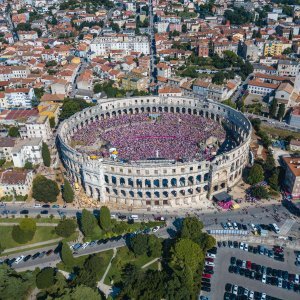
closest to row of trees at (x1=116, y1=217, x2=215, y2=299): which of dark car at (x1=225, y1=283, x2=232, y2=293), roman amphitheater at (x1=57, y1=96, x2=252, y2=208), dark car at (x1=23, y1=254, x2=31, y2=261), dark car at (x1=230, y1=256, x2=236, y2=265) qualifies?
dark car at (x1=230, y1=256, x2=236, y2=265)

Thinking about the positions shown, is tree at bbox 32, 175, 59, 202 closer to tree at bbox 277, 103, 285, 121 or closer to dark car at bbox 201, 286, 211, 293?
dark car at bbox 201, 286, 211, 293

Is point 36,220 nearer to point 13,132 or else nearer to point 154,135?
point 13,132

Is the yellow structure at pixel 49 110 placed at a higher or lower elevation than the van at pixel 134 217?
higher

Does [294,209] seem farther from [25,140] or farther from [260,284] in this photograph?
[25,140]

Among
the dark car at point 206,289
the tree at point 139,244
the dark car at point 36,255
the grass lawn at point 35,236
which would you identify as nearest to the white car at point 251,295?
the dark car at point 206,289

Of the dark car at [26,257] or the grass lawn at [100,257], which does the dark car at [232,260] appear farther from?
the dark car at [26,257]

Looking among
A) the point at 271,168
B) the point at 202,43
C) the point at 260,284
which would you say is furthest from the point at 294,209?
the point at 202,43

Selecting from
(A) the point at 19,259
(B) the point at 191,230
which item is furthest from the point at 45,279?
(B) the point at 191,230

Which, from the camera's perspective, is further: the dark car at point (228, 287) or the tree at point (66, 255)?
the tree at point (66, 255)
